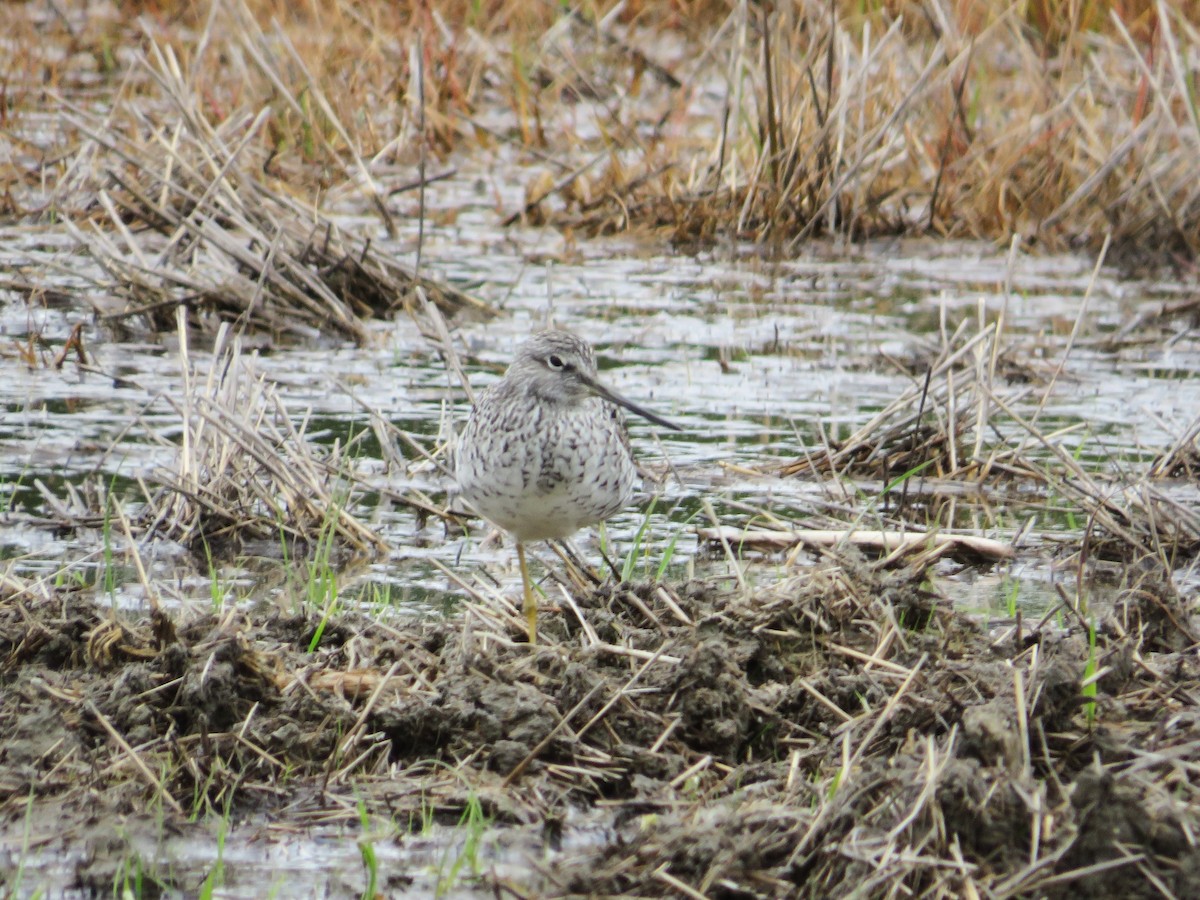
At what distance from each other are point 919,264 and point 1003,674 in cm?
676

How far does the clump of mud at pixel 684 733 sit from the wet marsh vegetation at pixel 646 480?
0.01m

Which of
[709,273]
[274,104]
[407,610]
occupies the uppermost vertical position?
[274,104]

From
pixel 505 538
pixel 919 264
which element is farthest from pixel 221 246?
pixel 919 264

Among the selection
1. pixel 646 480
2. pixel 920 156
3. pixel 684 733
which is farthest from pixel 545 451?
pixel 920 156

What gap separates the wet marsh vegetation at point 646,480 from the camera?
393 cm

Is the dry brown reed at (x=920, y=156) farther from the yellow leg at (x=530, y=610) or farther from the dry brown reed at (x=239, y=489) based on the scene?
the yellow leg at (x=530, y=610)

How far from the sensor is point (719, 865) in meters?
3.62

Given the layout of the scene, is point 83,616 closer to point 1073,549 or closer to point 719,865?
point 719,865

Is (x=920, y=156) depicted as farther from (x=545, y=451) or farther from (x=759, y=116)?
(x=545, y=451)

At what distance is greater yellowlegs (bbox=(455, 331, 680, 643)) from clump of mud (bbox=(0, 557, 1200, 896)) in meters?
0.29

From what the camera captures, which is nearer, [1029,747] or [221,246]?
[1029,747]

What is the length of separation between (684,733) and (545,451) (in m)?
1.02

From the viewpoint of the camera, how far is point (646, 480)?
7199 millimetres

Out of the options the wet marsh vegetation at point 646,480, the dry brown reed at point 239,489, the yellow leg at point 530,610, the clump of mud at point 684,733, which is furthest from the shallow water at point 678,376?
the clump of mud at point 684,733
